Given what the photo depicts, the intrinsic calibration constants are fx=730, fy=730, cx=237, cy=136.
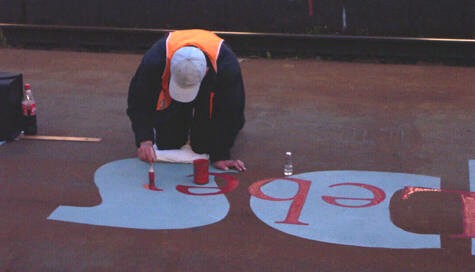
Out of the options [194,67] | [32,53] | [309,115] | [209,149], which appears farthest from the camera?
[32,53]

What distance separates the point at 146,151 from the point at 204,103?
2.13 ft

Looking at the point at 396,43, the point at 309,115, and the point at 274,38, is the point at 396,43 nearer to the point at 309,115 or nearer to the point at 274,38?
the point at 274,38

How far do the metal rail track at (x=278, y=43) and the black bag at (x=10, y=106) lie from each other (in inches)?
204

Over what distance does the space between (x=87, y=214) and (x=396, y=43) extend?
739cm

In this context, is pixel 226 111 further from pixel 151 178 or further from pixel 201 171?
pixel 151 178

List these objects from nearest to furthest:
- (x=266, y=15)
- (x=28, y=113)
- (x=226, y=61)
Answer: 1. (x=226, y=61)
2. (x=28, y=113)
3. (x=266, y=15)

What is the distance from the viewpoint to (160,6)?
12484mm

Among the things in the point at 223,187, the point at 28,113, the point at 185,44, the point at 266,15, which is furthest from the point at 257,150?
the point at 266,15

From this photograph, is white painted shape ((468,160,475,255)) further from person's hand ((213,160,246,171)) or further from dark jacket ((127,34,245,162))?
dark jacket ((127,34,245,162))

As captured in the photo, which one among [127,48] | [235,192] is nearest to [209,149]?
[235,192]

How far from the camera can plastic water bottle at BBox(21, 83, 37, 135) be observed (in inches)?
291

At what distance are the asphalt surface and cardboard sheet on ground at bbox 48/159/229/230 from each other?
10 centimetres

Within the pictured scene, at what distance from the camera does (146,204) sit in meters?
5.68

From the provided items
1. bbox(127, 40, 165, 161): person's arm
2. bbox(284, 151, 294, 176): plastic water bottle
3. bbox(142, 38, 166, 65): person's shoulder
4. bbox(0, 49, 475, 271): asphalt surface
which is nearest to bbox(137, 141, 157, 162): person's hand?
bbox(127, 40, 165, 161): person's arm
